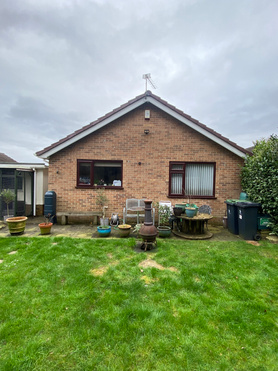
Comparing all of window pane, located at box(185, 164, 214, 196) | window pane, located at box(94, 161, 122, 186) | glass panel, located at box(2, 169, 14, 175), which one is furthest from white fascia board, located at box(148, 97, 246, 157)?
glass panel, located at box(2, 169, 14, 175)

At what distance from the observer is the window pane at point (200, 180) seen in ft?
25.3

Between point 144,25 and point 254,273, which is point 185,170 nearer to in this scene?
point 254,273

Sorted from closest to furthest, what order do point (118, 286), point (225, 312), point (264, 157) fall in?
1. point (225, 312)
2. point (118, 286)
3. point (264, 157)

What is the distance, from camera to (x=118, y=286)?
3037 millimetres

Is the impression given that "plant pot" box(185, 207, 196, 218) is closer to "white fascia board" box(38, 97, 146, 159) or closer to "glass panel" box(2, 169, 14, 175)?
"white fascia board" box(38, 97, 146, 159)

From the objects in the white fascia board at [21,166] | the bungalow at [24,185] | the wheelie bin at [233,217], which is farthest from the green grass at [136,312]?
the white fascia board at [21,166]

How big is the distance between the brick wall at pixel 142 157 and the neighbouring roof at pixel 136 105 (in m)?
0.30

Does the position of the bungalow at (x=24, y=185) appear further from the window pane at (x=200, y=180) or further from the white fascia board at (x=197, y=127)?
the window pane at (x=200, y=180)

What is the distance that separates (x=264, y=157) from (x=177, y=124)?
354 centimetres

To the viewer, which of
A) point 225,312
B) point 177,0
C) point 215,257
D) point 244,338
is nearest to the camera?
point 244,338

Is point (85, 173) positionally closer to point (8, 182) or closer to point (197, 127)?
point (8, 182)

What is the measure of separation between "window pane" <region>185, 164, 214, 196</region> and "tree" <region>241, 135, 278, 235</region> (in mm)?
1419

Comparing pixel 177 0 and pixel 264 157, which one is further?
pixel 177 0

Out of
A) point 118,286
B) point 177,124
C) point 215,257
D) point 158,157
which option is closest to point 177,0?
point 177,124
